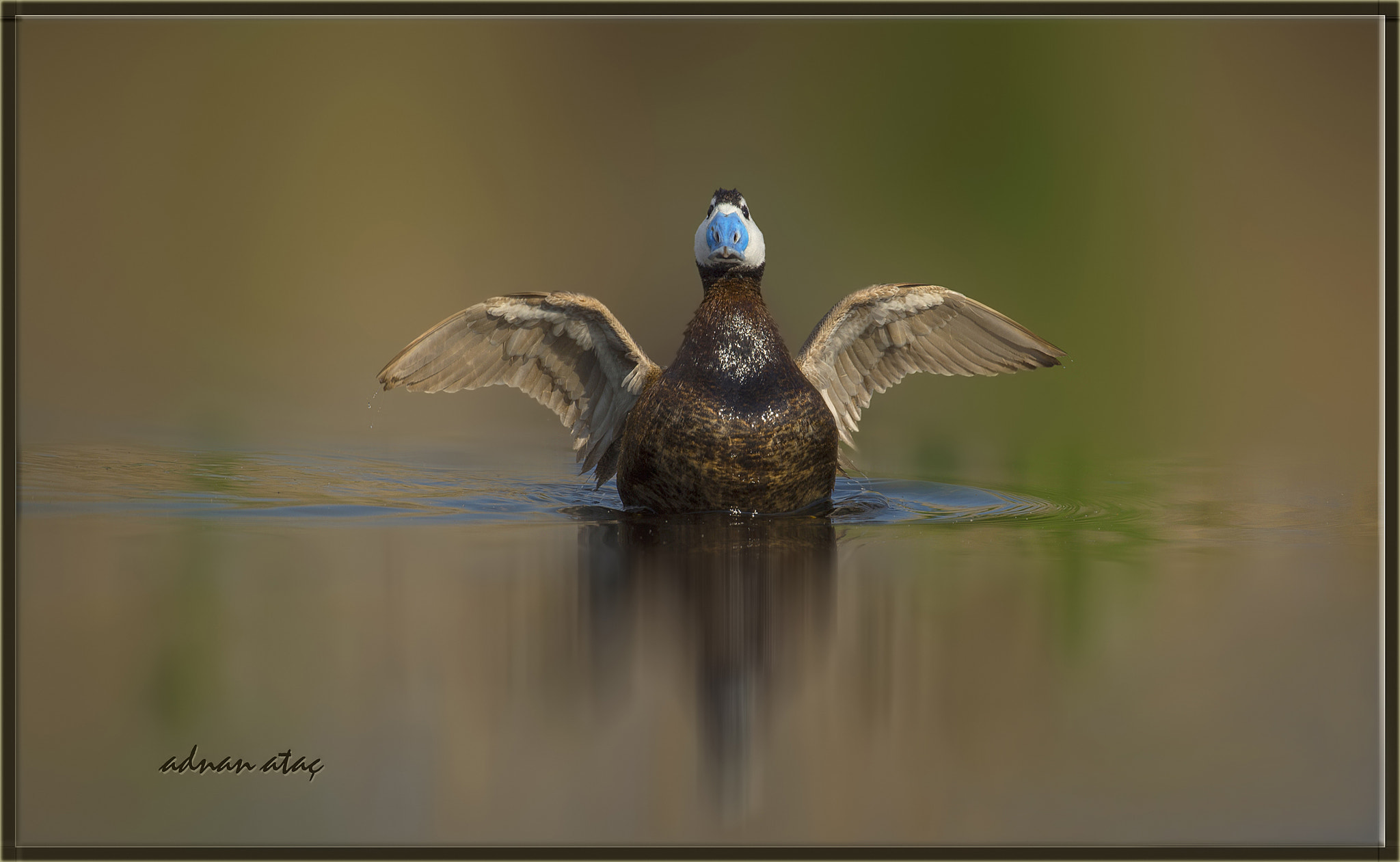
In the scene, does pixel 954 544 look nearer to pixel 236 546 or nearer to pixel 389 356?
pixel 236 546

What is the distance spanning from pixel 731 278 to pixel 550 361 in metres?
1.53

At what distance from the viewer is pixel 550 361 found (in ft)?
30.9

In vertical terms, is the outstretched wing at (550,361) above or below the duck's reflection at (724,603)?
above

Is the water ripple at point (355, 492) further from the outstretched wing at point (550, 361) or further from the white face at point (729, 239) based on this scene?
the white face at point (729, 239)

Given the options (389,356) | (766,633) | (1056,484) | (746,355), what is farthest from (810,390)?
(389,356)

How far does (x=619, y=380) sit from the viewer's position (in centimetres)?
944

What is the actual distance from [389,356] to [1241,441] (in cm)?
822

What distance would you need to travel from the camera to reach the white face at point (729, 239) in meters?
8.41

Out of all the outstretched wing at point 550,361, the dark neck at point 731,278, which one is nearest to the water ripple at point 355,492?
the outstretched wing at point 550,361

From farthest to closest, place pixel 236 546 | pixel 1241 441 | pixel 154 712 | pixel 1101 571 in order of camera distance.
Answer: pixel 1241 441, pixel 236 546, pixel 1101 571, pixel 154 712

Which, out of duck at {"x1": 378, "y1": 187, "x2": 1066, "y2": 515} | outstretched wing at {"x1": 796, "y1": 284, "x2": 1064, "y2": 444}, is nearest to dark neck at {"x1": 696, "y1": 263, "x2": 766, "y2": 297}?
duck at {"x1": 378, "y1": 187, "x2": 1066, "y2": 515}

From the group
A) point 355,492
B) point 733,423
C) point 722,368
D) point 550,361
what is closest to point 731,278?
point 722,368

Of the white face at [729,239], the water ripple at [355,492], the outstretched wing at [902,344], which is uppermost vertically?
the white face at [729,239]

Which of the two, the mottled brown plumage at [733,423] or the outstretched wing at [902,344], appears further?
the outstretched wing at [902,344]
